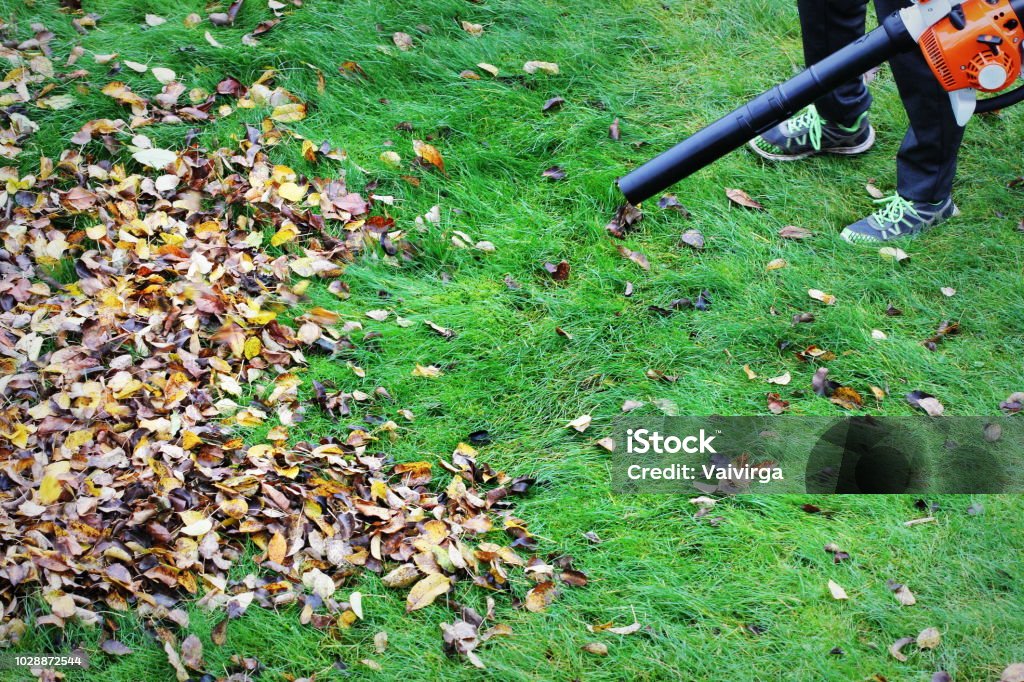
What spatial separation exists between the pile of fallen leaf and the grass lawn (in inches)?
3.3

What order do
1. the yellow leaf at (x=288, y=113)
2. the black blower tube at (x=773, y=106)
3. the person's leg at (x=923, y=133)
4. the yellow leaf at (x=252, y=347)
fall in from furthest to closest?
the yellow leaf at (x=288, y=113), the person's leg at (x=923, y=133), the yellow leaf at (x=252, y=347), the black blower tube at (x=773, y=106)

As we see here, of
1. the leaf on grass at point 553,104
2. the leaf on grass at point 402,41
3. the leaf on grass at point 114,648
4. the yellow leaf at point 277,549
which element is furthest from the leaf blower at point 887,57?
the leaf on grass at point 402,41

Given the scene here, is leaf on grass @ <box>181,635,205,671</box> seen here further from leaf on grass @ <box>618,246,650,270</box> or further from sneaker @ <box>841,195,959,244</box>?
sneaker @ <box>841,195,959,244</box>

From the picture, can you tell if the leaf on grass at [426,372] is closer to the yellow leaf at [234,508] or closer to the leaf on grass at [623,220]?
the yellow leaf at [234,508]

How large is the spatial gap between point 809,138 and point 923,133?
60 centimetres

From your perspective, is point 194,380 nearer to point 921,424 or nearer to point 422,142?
point 422,142

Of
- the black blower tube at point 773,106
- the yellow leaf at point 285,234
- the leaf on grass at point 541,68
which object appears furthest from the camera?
the leaf on grass at point 541,68

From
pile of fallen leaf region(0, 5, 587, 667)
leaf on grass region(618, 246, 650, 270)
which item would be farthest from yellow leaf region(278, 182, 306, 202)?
leaf on grass region(618, 246, 650, 270)

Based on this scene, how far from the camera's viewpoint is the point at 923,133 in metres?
3.72

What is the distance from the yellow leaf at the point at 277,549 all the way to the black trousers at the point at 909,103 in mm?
2868

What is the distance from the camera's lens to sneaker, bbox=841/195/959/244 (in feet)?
12.7

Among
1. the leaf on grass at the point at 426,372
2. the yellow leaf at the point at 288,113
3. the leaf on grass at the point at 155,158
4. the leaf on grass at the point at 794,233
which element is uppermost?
the leaf on grass at the point at 794,233

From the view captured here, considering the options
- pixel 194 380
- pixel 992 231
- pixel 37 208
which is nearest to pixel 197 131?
pixel 37 208

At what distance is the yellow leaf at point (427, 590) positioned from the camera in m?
2.77
